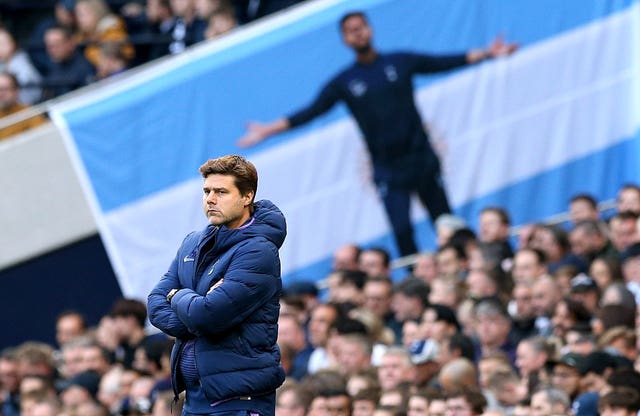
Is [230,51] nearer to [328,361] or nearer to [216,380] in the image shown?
[328,361]

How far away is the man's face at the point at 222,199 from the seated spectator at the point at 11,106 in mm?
8398

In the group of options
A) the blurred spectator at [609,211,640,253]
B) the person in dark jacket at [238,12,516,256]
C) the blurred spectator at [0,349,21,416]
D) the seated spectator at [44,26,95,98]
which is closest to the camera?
the blurred spectator at [609,211,640,253]

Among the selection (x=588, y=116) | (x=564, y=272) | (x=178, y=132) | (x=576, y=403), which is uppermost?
(x=178, y=132)

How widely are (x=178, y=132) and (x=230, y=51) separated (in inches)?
31.8

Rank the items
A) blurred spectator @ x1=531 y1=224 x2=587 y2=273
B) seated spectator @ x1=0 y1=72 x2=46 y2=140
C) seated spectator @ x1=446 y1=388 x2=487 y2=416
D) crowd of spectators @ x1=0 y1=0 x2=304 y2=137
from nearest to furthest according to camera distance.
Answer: seated spectator @ x1=446 y1=388 x2=487 y2=416, blurred spectator @ x1=531 y1=224 x2=587 y2=273, seated spectator @ x1=0 y1=72 x2=46 y2=140, crowd of spectators @ x1=0 y1=0 x2=304 y2=137

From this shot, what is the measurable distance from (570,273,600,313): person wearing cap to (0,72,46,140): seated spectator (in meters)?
5.73

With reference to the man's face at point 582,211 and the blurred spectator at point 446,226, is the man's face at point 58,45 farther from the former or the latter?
the man's face at point 582,211

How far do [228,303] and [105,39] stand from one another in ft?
31.8

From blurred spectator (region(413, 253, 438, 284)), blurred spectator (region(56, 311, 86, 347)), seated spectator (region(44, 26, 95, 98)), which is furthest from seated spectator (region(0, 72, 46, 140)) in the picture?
blurred spectator (region(413, 253, 438, 284))

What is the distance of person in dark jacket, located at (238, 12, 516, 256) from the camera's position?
13578 millimetres

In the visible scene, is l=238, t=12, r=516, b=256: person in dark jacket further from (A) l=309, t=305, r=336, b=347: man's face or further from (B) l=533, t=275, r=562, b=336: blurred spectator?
(B) l=533, t=275, r=562, b=336: blurred spectator

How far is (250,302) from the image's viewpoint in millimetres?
6164

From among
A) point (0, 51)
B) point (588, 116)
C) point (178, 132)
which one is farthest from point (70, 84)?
point (588, 116)

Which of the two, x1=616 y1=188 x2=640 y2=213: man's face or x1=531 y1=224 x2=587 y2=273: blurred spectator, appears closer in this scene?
x1=531 y1=224 x2=587 y2=273: blurred spectator
